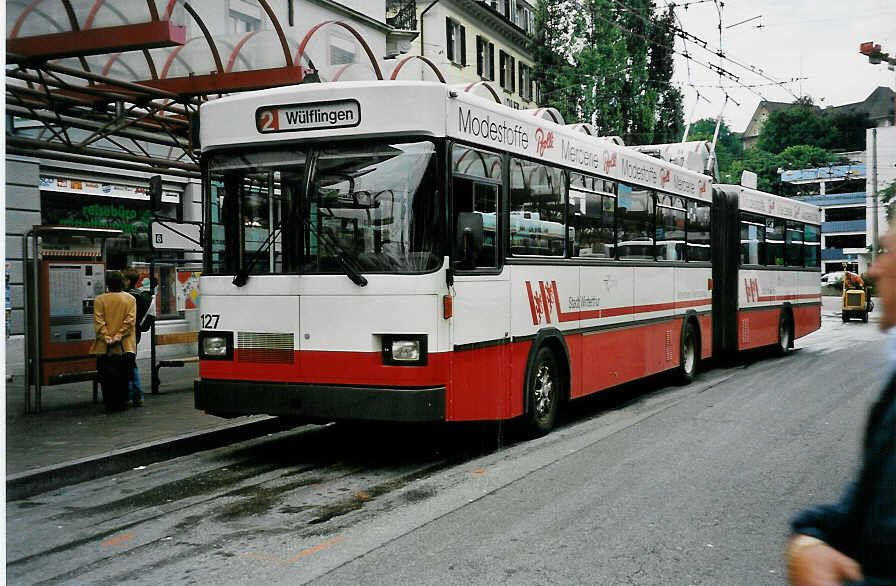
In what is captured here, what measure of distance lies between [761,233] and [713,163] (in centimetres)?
177

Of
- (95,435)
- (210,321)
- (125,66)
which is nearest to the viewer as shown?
(210,321)

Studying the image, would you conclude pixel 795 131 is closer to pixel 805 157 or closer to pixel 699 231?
pixel 805 157

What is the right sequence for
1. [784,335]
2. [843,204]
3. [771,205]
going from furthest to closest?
[843,204]
[784,335]
[771,205]

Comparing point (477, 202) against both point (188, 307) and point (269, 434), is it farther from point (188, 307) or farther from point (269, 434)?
point (188, 307)

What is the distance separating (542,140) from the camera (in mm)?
9617

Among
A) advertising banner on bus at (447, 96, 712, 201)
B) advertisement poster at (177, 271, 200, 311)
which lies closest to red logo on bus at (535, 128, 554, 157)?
advertising banner on bus at (447, 96, 712, 201)

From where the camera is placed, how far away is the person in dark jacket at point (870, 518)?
1.84 meters

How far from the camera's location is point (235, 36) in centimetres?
1330

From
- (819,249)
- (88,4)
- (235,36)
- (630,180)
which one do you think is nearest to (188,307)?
(235,36)

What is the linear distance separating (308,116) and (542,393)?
364 cm

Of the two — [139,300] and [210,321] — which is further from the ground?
[139,300]

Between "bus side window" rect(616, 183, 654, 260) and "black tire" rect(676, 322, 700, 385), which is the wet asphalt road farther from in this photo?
"black tire" rect(676, 322, 700, 385)

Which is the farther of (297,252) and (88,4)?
(88,4)

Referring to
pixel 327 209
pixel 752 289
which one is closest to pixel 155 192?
pixel 327 209
